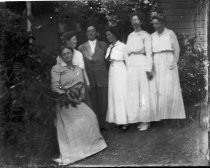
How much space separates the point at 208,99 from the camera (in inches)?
355

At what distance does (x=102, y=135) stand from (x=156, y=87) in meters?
0.96

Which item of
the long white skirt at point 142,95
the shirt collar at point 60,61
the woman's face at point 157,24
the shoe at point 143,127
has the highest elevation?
the woman's face at point 157,24

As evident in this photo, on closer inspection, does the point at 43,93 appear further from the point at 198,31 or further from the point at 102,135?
the point at 198,31

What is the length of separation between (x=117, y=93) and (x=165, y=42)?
924 millimetres

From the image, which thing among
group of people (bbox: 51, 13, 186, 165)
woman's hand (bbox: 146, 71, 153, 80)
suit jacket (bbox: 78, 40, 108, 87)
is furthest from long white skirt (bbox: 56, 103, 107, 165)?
woman's hand (bbox: 146, 71, 153, 80)

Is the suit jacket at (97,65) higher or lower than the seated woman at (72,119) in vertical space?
higher

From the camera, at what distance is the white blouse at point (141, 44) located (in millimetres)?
8852

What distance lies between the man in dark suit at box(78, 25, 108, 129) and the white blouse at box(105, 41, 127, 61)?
0.33ft

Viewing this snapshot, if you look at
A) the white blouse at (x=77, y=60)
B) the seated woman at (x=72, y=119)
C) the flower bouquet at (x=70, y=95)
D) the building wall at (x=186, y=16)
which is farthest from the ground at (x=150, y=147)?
the building wall at (x=186, y=16)

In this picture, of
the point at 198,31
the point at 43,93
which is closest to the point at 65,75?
the point at 43,93

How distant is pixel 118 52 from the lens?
8898 millimetres

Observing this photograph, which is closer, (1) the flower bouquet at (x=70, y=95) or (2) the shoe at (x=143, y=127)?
(1) the flower bouquet at (x=70, y=95)

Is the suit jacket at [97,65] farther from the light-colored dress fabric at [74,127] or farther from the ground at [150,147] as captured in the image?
the ground at [150,147]

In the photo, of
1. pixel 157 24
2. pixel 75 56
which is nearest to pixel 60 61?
pixel 75 56
